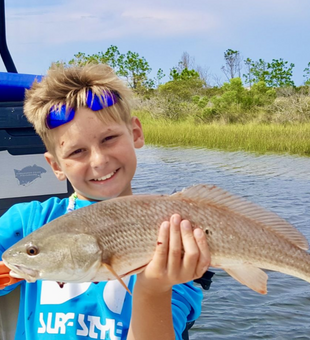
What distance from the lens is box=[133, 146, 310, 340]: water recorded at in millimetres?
5523

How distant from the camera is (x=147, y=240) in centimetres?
177

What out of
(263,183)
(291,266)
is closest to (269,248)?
(291,266)

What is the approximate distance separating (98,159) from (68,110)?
0.26 metres

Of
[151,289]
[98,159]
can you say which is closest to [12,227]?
[98,159]

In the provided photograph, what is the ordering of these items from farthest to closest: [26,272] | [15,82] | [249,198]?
[249,198] < [15,82] < [26,272]

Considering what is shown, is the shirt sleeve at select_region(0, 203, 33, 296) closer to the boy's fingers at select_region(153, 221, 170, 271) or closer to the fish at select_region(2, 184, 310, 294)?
the fish at select_region(2, 184, 310, 294)

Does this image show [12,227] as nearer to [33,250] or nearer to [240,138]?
[33,250]

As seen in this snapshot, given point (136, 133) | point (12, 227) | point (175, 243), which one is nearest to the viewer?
point (175, 243)

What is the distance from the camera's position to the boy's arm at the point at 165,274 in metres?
1.72

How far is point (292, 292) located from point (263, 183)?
710 cm

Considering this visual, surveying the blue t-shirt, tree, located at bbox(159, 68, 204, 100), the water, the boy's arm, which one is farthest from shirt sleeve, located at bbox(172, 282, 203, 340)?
tree, located at bbox(159, 68, 204, 100)

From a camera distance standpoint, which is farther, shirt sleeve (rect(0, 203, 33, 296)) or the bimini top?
the bimini top

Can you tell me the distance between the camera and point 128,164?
7.50ft

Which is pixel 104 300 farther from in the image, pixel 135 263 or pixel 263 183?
pixel 263 183
